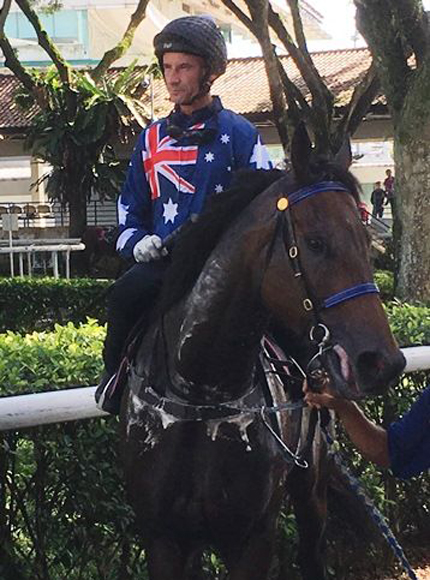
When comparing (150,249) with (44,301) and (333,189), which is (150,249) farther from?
(44,301)

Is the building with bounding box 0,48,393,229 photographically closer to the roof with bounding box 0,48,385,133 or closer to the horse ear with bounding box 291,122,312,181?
the roof with bounding box 0,48,385,133

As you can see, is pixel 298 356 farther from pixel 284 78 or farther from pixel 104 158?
pixel 104 158

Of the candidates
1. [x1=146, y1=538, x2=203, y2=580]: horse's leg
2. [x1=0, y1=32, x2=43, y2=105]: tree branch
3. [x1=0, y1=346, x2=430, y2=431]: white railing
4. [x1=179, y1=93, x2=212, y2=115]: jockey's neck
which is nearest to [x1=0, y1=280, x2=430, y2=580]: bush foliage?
[x1=0, y1=346, x2=430, y2=431]: white railing

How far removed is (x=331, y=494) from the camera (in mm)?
4039

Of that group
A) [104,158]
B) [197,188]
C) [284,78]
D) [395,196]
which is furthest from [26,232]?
[197,188]

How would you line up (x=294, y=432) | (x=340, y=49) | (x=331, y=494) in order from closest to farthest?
(x=294, y=432)
(x=331, y=494)
(x=340, y=49)

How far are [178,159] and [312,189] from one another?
81 cm

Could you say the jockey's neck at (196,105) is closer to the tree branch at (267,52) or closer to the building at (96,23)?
the tree branch at (267,52)

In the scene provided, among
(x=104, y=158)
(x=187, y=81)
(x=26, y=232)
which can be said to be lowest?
(x=26, y=232)

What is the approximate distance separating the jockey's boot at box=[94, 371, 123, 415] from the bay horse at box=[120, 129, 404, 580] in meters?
0.09

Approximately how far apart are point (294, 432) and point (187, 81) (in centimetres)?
128

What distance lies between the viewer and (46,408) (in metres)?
3.44

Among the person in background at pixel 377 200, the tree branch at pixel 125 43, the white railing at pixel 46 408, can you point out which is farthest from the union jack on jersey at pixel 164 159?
the person in background at pixel 377 200

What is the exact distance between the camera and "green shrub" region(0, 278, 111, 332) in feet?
44.5
